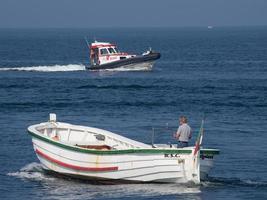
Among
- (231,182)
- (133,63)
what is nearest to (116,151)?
(231,182)

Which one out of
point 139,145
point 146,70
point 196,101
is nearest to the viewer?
point 139,145

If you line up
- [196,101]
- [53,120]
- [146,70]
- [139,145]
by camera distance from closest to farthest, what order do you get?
[139,145]
[53,120]
[196,101]
[146,70]

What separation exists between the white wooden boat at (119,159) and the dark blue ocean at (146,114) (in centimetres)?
34

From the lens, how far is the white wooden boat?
2817 cm

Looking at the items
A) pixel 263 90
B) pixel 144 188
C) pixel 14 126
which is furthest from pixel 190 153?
pixel 263 90

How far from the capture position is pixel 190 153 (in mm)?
27984

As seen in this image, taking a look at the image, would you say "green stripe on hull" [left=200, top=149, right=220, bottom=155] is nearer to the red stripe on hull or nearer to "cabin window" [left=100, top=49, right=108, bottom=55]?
the red stripe on hull

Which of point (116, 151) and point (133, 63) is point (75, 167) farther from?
point (133, 63)

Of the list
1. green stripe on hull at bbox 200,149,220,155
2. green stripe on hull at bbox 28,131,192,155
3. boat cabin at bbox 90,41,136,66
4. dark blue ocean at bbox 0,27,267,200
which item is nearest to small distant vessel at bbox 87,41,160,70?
boat cabin at bbox 90,41,136,66

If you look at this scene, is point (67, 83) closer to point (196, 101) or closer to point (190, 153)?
point (196, 101)

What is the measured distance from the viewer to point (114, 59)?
7406 cm

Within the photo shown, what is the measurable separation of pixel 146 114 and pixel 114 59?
94.3 ft

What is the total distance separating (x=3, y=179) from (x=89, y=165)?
9.66ft

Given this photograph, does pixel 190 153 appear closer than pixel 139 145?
Yes
